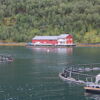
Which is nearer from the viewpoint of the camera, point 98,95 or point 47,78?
point 98,95

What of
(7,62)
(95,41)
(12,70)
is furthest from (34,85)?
(95,41)

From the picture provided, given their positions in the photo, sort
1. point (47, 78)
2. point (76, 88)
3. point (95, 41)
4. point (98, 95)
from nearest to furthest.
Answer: point (98, 95), point (76, 88), point (47, 78), point (95, 41)

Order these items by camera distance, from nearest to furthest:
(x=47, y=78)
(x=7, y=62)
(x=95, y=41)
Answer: (x=47, y=78)
(x=7, y=62)
(x=95, y=41)

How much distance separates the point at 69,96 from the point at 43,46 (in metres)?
140

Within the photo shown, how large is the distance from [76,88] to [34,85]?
25.7ft

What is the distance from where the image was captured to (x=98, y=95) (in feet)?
179

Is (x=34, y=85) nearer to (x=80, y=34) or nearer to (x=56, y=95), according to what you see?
(x=56, y=95)

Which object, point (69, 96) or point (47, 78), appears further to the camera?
point (47, 78)

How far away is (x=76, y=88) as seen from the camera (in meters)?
59.8

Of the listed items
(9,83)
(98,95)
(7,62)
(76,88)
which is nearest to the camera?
(98,95)

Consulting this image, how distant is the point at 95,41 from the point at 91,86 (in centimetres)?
13606

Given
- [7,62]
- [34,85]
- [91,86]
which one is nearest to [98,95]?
[91,86]

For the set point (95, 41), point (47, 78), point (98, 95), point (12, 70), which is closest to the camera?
point (98, 95)

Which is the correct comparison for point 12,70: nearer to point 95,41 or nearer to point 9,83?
point 9,83
